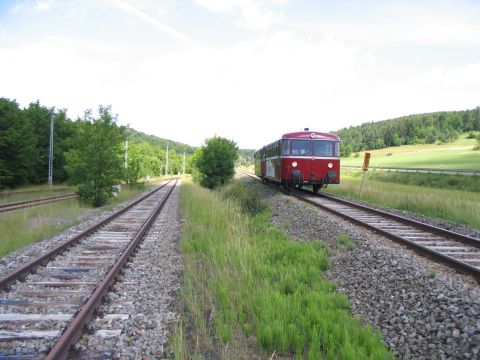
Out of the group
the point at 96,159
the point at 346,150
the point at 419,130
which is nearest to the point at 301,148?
the point at 96,159

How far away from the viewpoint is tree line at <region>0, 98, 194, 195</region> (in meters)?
19.2

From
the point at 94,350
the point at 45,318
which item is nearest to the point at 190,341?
the point at 94,350

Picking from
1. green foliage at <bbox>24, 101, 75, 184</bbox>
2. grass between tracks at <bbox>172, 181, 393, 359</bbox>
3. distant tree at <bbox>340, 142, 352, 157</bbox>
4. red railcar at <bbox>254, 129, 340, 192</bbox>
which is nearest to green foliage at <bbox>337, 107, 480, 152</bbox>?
distant tree at <bbox>340, 142, 352, 157</bbox>

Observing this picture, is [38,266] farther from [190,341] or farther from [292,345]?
[292,345]

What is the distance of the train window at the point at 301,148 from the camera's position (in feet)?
59.3

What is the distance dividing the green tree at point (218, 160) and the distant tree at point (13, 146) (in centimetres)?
1739

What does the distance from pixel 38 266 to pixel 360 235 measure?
6380 mm

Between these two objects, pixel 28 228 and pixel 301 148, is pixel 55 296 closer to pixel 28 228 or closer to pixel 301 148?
pixel 28 228

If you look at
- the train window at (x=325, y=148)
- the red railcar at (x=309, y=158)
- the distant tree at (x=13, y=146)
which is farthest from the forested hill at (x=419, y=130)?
Answer: the red railcar at (x=309, y=158)

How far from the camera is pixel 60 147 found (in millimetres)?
48125

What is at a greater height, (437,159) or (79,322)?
(437,159)

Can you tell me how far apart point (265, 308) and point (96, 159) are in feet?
53.8

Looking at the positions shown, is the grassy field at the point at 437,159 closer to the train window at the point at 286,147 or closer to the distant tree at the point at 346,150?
the distant tree at the point at 346,150

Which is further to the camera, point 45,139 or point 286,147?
point 45,139
